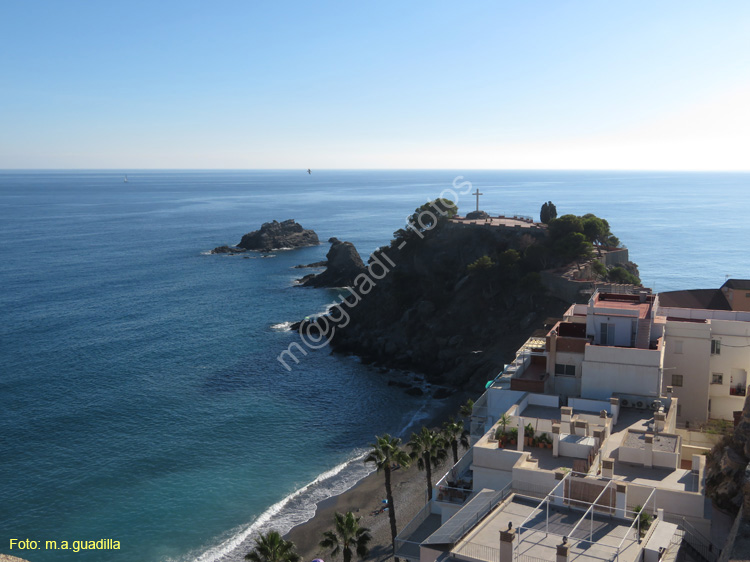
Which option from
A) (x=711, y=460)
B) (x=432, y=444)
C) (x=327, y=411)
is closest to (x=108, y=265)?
(x=327, y=411)

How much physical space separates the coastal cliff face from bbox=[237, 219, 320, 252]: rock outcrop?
224 ft

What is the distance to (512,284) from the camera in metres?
67.6

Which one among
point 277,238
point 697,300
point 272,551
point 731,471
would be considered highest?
point 697,300

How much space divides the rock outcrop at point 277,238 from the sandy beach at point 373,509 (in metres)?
109

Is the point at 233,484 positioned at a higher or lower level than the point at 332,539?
lower

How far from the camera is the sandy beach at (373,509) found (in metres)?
35.8

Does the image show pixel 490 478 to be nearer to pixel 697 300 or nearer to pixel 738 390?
pixel 738 390

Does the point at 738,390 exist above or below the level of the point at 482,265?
below

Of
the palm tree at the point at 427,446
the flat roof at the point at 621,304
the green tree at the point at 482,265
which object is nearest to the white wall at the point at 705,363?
the flat roof at the point at 621,304

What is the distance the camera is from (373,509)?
40.0 m

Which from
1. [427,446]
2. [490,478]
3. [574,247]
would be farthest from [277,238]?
[490,478]

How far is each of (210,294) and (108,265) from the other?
3608 centimetres

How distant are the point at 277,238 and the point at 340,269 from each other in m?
47.9

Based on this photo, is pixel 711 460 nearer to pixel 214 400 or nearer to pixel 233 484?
pixel 233 484
